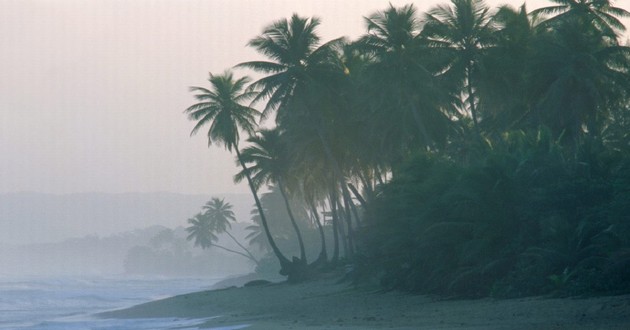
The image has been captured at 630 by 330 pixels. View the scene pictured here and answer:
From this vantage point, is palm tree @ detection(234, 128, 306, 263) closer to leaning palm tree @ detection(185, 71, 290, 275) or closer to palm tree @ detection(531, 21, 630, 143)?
leaning palm tree @ detection(185, 71, 290, 275)

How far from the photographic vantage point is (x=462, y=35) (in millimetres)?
33969

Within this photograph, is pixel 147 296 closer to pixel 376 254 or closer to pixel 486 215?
pixel 376 254

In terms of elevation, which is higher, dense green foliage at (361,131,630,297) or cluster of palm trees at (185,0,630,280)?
cluster of palm trees at (185,0,630,280)

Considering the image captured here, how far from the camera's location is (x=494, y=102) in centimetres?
3644

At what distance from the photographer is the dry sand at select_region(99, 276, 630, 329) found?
15305 mm

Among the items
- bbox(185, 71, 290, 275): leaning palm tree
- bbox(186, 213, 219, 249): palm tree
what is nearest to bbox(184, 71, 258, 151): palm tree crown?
bbox(185, 71, 290, 275): leaning palm tree

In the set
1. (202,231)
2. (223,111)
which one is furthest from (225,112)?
(202,231)

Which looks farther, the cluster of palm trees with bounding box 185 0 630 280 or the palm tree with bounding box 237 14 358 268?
the palm tree with bounding box 237 14 358 268

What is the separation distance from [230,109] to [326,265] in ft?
31.2

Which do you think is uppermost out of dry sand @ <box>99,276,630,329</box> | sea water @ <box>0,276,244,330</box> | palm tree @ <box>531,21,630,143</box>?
palm tree @ <box>531,21,630,143</box>

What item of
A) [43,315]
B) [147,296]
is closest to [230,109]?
[43,315]

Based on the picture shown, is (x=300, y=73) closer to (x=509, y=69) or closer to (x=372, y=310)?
(x=509, y=69)

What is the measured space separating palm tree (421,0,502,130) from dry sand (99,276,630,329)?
9959 mm

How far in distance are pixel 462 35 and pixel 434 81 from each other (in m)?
2.19
